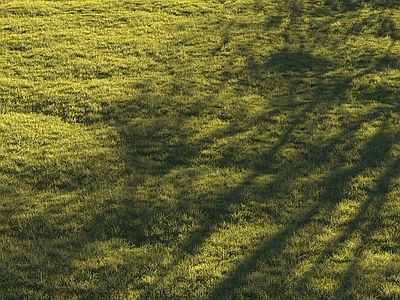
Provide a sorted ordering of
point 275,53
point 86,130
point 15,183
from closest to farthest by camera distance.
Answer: point 15,183
point 86,130
point 275,53

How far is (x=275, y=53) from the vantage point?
1762 centimetres

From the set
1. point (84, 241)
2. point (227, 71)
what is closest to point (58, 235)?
point (84, 241)

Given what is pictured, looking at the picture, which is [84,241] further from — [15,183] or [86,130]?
[86,130]

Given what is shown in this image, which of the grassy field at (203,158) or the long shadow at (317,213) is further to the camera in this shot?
the grassy field at (203,158)

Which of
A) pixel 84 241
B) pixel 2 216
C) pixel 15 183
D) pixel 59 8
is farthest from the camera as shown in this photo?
pixel 59 8

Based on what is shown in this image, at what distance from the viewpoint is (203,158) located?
39.5 ft

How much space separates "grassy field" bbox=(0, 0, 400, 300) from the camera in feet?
28.6

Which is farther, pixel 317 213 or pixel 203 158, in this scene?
pixel 203 158

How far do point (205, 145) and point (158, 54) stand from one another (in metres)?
6.17

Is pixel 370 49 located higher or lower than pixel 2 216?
higher

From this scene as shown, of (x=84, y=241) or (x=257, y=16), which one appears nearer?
(x=84, y=241)

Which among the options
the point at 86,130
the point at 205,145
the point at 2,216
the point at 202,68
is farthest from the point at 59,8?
the point at 2,216

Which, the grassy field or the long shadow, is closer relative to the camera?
the long shadow

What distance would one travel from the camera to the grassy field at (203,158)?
28.6ft
